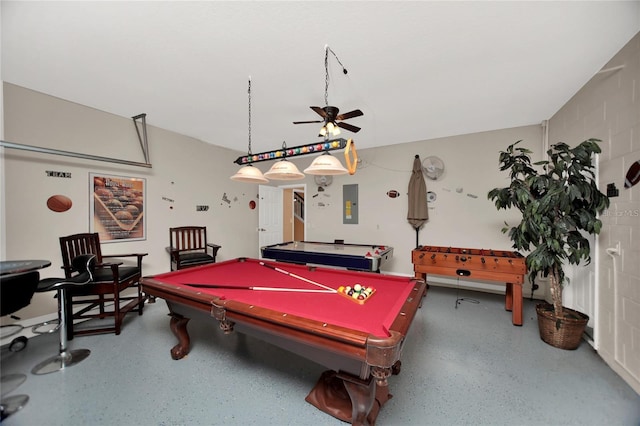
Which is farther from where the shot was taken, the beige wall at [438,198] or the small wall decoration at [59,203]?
the beige wall at [438,198]

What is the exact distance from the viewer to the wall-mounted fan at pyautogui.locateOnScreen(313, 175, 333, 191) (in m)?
5.39

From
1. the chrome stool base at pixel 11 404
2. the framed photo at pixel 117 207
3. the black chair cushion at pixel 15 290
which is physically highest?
the framed photo at pixel 117 207

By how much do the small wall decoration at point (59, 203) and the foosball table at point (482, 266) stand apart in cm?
451

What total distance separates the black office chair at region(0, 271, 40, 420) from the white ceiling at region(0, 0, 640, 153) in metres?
1.82

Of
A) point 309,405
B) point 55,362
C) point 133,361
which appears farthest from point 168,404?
point 55,362

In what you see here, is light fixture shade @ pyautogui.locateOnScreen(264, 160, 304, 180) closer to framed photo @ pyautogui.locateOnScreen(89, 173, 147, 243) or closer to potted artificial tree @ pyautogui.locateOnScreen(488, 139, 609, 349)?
potted artificial tree @ pyautogui.locateOnScreen(488, 139, 609, 349)

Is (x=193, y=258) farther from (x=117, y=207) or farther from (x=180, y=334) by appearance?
(x=180, y=334)

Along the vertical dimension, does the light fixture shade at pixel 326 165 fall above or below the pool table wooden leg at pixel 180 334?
above

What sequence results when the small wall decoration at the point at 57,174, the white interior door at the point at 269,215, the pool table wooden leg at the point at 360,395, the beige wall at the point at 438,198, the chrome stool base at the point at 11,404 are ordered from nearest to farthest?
the pool table wooden leg at the point at 360,395 < the chrome stool base at the point at 11,404 < the small wall decoration at the point at 57,174 < the beige wall at the point at 438,198 < the white interior door at the point at 269,215

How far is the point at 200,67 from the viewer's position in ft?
7.47

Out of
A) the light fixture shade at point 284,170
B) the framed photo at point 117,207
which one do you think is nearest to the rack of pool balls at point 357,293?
the light fixture shade at point 284,170

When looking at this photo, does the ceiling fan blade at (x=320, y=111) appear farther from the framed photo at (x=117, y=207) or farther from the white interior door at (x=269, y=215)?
the white interior door at (x=269, y=215)

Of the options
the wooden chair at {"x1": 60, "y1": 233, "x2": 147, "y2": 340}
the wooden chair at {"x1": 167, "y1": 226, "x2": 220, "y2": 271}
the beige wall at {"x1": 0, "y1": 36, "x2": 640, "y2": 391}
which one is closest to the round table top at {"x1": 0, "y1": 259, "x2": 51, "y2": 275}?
the wooden chair at {"x1": 60, "y1": 233, "x2": 147, "y2": 340}

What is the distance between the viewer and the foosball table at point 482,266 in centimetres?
284
